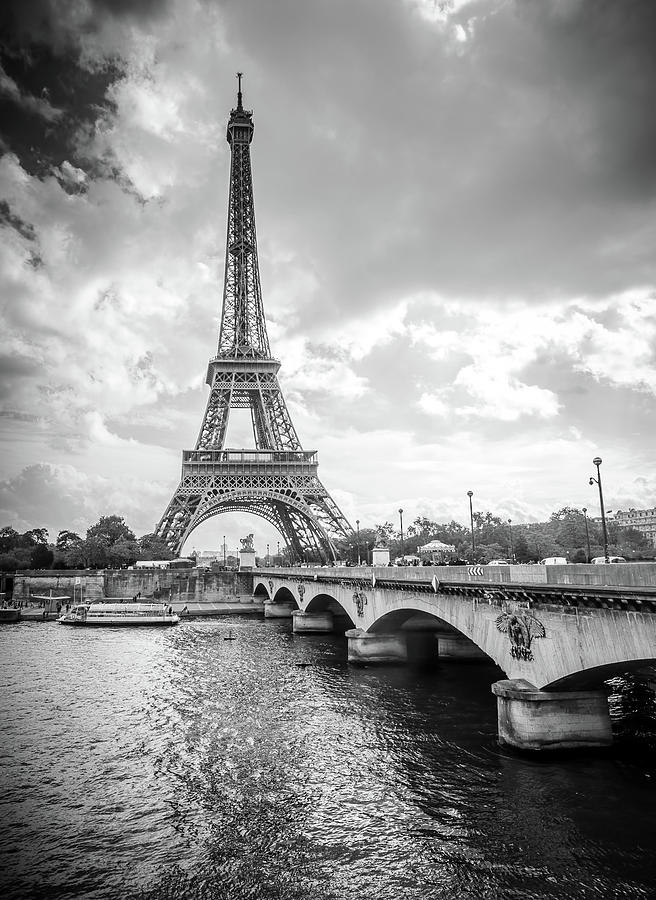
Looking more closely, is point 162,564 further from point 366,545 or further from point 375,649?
point 375,649

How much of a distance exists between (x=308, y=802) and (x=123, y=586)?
7874 centimetres

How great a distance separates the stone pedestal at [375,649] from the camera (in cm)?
Answer: 3672

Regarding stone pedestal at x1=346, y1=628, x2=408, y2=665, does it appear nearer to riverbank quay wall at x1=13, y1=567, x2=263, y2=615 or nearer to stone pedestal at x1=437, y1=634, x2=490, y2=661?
stone pedestal at x1=437, y1=634, x2=490, y2=661

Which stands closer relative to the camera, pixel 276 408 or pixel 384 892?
pixel 384 892

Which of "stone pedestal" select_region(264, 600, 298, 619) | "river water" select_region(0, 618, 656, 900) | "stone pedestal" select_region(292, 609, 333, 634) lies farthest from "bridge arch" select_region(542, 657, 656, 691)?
"stone pedestal" select_region(264, 600, 298, 619)

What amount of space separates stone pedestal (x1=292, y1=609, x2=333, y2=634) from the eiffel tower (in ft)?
80.9

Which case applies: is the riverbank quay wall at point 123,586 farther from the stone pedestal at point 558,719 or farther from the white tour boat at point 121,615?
the stone pedestal at point 558,719

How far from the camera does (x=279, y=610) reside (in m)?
75.1

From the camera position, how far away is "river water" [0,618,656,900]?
12.5m

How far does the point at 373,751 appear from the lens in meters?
20.7

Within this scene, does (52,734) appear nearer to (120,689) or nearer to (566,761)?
(120,689)

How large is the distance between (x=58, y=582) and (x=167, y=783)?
78523 millimetres

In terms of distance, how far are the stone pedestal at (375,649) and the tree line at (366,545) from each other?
42.9 m

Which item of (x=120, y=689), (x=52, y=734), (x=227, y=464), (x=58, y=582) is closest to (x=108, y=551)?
(x=58, y=582)
